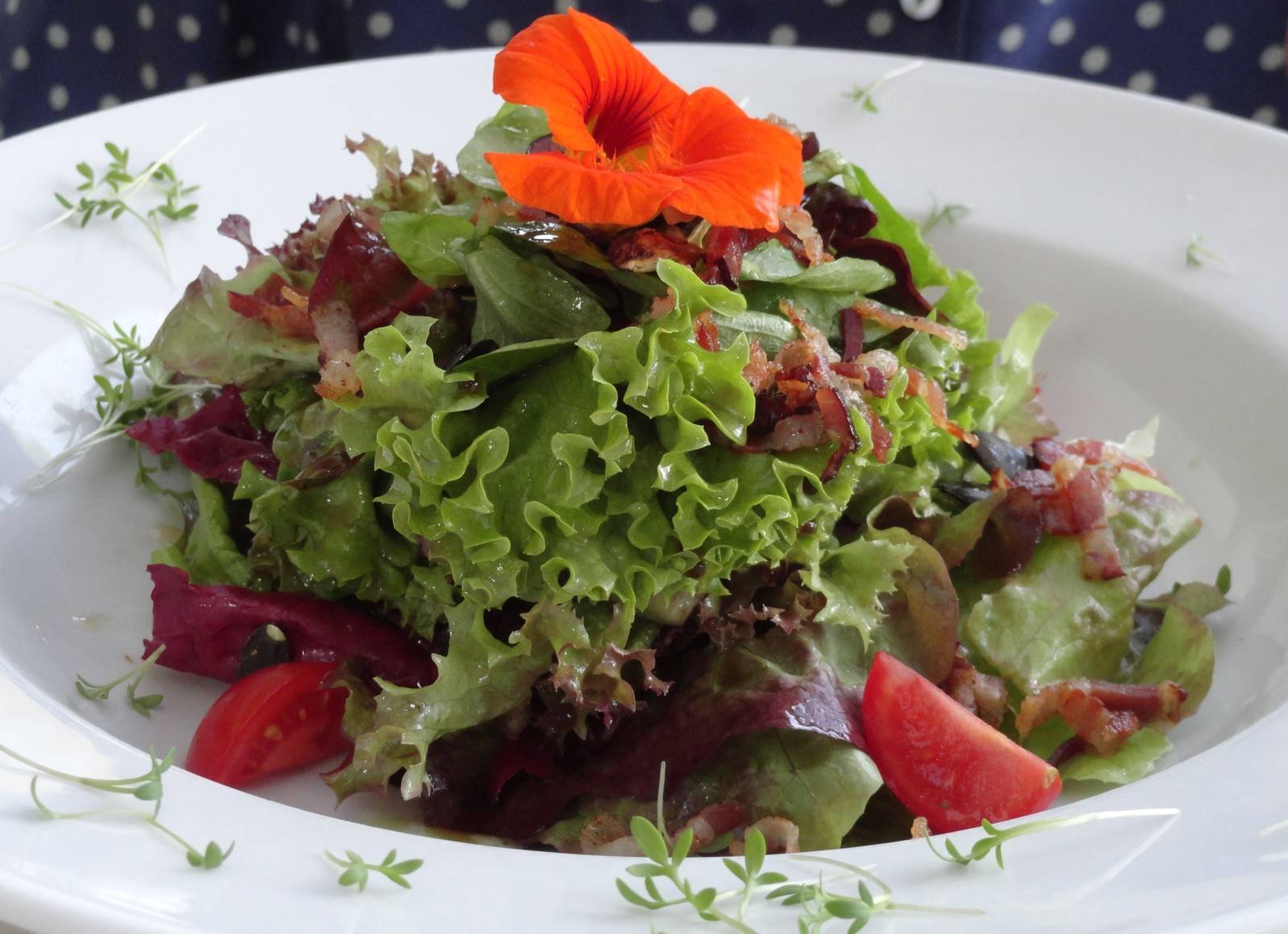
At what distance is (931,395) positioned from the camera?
1685 mm

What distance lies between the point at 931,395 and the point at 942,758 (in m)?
0.50

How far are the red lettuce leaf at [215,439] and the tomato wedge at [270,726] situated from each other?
0.33 m

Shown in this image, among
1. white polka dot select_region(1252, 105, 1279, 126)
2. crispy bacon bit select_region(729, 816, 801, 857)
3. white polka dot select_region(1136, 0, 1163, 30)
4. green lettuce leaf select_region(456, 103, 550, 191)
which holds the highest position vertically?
green lettuce leaf select_region(456, 103, 550, 191)

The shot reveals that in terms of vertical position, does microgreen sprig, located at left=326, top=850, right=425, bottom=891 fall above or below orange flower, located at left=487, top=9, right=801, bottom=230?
below

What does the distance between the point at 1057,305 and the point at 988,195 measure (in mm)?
292

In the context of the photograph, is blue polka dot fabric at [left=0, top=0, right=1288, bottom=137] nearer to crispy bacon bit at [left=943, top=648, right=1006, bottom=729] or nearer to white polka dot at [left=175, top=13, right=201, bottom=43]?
white polka dot at [left=175, top=13, right=201, bottom=43]

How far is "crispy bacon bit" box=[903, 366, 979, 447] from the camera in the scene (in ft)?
5.42

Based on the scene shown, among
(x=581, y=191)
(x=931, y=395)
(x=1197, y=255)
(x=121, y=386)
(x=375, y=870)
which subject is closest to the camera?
(x=375, y=870)

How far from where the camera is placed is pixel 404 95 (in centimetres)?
264

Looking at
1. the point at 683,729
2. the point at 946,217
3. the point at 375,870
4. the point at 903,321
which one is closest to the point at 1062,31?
the point at 946,217

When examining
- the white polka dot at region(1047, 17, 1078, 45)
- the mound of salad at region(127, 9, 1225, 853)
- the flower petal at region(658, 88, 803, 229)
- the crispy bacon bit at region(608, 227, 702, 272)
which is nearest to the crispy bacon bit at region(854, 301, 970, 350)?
the mound of salad at region(127, 9, 1225, 853)

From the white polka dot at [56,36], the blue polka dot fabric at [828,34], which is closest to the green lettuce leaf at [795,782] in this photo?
the blue polka dot fabric at [828,34]

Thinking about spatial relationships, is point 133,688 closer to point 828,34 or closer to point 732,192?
point 732,192

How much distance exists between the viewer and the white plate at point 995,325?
1.04m
